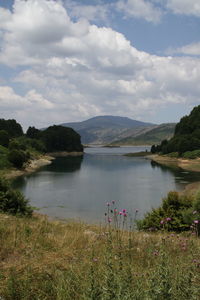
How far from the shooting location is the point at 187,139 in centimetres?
10888

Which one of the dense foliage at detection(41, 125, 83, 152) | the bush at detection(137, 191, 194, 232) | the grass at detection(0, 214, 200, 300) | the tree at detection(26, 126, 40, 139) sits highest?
the tree at detection(26, 126, 40, 139)

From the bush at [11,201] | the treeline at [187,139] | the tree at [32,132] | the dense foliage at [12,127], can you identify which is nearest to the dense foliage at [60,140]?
the tree at [32,132]

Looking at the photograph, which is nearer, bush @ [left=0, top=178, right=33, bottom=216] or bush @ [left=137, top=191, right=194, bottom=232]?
bush @ [left=137, top=191, right=194, bottom=232]

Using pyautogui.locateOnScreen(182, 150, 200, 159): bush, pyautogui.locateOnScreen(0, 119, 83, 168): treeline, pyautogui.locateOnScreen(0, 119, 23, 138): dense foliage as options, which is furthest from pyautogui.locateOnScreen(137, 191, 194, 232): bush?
pyautogui.locateOnScreen(0, 119, 23, 138): dense foliage

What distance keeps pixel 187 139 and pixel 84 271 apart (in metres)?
110

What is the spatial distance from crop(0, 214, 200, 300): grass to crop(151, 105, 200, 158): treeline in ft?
300

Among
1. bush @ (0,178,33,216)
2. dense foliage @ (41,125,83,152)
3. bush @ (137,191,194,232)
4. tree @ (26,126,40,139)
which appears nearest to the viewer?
bush @ (137,191,194,232)

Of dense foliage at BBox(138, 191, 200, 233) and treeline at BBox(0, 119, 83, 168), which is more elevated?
treeline at BBox(0, 119, 83, 168)

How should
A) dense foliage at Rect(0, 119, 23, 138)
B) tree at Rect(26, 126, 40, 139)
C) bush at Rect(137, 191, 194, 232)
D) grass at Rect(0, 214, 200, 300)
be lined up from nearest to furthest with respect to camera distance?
1. grass at Rect(0, 214, 200, 300)
2. bush at Rect(137, 191, 194, 232)
3. dense foliage at Rect(0, 119, 23, 138)
4. tree at Rect(26, 126, 40, 139)

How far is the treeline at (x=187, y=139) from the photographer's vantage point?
334 ft

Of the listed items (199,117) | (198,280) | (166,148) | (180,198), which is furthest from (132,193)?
(199,117)

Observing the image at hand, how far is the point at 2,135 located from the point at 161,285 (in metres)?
93.5

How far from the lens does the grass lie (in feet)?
11.5

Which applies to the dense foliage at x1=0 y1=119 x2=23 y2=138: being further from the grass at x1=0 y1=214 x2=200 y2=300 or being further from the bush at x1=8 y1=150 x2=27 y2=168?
the grass at x1=0 y1=214 x2=200 y2=300
